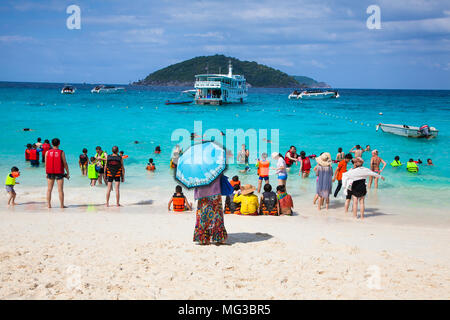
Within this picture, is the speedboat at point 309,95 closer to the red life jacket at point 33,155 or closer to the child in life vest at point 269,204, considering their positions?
the red life jacket at point 33,155

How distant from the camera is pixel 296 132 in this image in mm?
32875

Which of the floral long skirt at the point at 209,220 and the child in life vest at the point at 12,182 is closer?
the floral long skirt at the point at 209,220

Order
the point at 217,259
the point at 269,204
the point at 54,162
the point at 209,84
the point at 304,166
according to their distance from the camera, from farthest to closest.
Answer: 1. the point at 209,84
2. the point at 304,166
3. the point at 269,204
4. the point at 54,162
5. the point at 217,259

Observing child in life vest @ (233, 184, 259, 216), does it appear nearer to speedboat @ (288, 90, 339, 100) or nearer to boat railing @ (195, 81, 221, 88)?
boat railing @ (195, 81, 221, 88)

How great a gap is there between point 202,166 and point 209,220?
3.40 ft

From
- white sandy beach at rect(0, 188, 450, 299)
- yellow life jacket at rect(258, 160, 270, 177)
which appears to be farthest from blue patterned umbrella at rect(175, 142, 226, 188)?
yellow life jacket at rect(258, 160, 270, 177)

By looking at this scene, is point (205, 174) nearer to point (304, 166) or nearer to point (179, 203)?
point (179, 203)

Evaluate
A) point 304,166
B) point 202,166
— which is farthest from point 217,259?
point 304,166

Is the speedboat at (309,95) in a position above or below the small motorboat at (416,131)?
above

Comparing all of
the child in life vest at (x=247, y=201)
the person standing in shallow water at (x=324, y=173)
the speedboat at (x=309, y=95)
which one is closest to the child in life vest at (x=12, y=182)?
the child in life vest at (x=247, y=201)

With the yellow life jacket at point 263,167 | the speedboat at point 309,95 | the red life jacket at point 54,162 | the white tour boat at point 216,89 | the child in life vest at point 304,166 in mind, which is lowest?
the child in life vest at point 304,166

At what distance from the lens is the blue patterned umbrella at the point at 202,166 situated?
5695 millimetres

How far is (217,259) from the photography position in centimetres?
579

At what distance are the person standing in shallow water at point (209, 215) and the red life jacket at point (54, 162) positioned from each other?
13.7 ft
